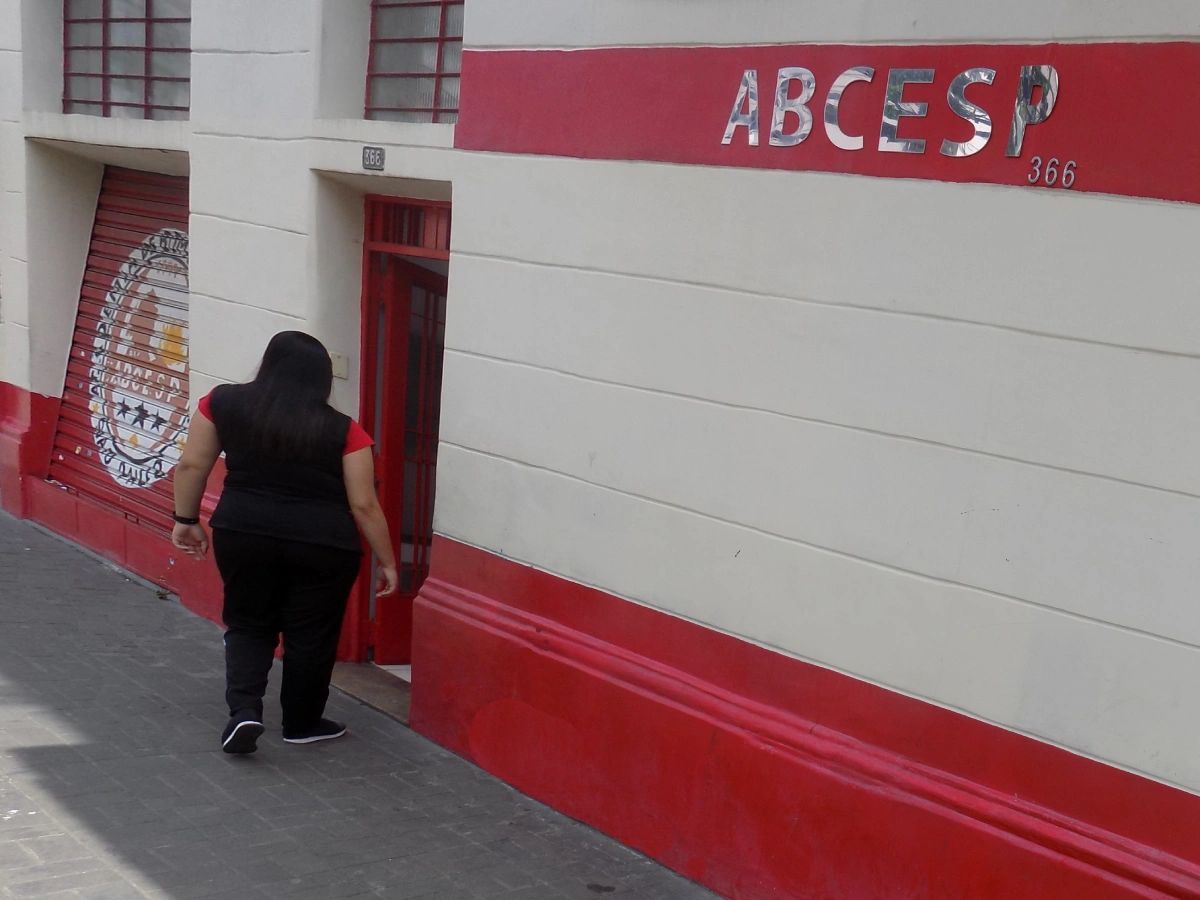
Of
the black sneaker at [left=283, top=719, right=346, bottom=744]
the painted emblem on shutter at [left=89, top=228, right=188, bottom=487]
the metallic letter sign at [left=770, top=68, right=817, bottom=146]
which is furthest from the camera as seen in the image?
the painted emblem on shutter at [left=89, top=228, right=188, bottom=487]

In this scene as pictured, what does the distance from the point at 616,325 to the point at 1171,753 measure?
7.59 feet

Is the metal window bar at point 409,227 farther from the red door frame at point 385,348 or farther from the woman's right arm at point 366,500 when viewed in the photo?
the woman's right arm at point 366,500

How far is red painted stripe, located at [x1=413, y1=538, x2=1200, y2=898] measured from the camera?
3584 mm

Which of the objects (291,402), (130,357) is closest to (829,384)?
(291,402)

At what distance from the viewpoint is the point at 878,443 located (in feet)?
13.0

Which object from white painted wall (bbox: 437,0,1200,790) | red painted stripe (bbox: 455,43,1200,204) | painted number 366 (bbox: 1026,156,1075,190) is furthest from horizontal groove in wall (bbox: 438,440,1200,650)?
painted number 366 (bbox: 1026,156,1075,190)

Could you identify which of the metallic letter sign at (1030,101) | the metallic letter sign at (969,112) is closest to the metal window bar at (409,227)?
the metallic letter sign at (969,112)

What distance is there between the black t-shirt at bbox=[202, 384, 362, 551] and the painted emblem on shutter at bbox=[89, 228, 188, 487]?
8.94 ft

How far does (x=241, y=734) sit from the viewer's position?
5.07m

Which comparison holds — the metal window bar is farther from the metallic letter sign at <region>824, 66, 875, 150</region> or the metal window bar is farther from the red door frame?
the metallic letter sign at <region>824, 66, 875, 150</region>

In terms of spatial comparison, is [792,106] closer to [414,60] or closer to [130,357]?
[414,60]

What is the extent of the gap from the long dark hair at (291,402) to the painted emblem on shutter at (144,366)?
110 inches

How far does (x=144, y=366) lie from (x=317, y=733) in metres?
3.50

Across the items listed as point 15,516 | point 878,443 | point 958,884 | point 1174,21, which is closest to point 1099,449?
point 878,443
